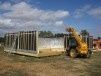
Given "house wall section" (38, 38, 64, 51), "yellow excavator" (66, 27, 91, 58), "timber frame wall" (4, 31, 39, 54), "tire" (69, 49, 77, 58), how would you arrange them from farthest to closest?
"house wall section" (38, 38, 64, 51), "timber frame wall" (4, 31, 39, 54), "tire" (69, 49, 77, 58), "yellow excavator" (66, 27, 91, 58)

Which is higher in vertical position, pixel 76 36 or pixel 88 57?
pixel 76 36

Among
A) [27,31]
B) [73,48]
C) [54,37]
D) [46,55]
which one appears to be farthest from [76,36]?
[54,37]

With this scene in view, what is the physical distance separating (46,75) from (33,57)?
1182 cm

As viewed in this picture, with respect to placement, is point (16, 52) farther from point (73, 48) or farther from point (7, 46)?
point (73, 48)

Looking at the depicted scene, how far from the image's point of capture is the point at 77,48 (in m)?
27.0

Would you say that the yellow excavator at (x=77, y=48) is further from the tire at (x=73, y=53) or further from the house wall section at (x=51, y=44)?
the house wall section at (x=51, y=44)

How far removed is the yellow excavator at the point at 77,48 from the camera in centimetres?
2650

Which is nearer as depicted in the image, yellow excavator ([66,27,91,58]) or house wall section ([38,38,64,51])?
yellow excavator ([66,27,91,58])

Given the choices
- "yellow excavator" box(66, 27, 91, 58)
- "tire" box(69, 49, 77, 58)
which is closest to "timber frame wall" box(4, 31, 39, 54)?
"tire" box(69, 49, 77, 58)

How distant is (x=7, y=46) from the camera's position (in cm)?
3616

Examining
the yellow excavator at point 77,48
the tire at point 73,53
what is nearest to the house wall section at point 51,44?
the yellow excavator at point 77,48

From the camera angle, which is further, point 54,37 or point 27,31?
point 54,37

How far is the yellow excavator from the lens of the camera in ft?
86.9

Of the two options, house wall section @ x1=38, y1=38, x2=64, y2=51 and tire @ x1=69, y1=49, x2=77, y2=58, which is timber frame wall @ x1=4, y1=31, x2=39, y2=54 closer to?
house wall section @ x1=38, y1=38, x2=64, y2=51
